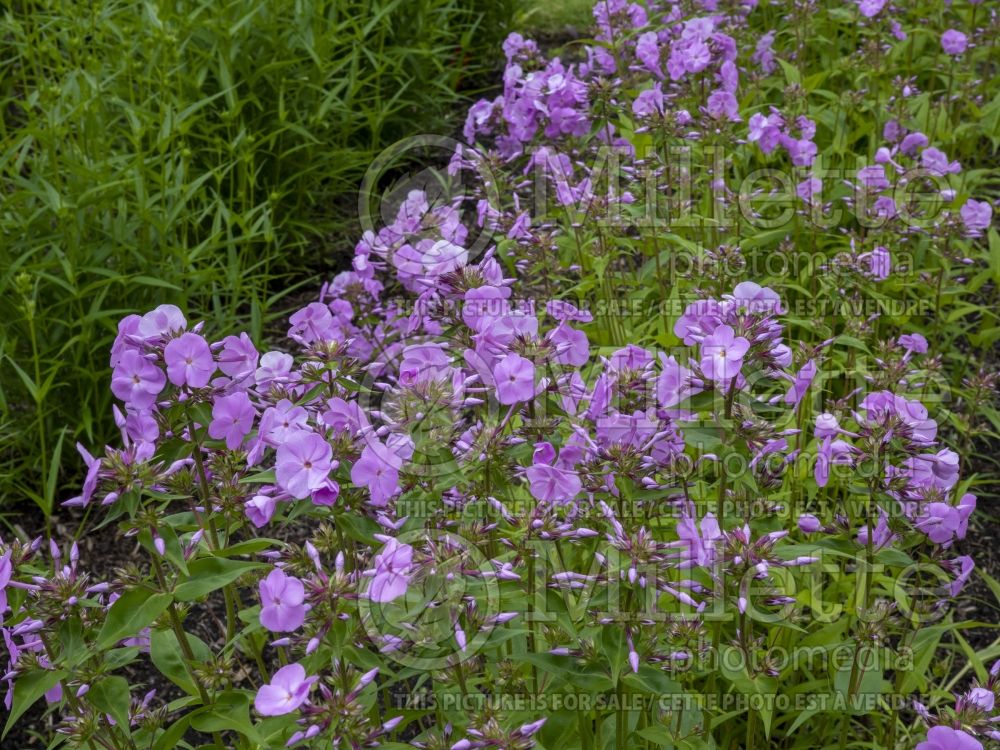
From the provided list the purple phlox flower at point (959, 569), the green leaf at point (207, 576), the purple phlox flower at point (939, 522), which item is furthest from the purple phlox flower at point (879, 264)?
the green leaf at point (207, 576)

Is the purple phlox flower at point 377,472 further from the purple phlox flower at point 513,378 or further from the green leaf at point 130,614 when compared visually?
the green leaf at point 130,614

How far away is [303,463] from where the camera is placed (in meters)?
1.61

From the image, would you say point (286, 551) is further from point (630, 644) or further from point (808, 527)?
point (808, 527)

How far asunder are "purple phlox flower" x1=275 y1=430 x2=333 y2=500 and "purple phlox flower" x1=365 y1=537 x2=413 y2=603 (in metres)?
0.16

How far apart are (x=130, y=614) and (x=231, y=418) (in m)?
0.36

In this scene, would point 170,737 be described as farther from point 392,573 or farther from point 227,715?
point 392,573

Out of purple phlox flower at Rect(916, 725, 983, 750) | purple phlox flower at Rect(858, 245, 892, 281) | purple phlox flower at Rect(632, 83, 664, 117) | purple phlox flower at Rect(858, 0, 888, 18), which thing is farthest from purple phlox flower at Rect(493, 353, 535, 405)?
purple phlox flower at Rect(858, 0, 888, 18)

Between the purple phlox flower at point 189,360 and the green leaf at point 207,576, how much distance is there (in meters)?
0.30

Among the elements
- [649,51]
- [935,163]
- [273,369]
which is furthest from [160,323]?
[935,163]

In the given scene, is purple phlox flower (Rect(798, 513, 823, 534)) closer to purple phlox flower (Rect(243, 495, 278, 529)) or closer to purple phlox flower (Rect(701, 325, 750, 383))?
purple phlox flower (Rect(701, 325, 750, 383))

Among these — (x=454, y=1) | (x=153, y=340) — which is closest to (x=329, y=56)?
(x=454, y=1)

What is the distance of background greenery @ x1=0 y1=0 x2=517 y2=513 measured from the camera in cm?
361

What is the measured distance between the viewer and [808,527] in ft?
6.34

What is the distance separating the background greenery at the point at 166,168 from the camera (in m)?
3.61
